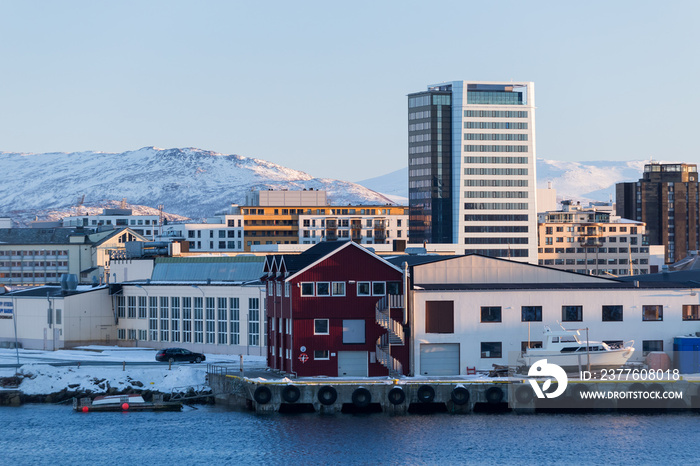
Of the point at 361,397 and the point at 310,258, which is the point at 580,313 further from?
the point at 310,258

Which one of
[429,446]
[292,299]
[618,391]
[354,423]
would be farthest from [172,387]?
[618,391]

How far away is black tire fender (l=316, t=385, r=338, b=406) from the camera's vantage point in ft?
265

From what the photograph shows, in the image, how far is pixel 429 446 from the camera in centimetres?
7188

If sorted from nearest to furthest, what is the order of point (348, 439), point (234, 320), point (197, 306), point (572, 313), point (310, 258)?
point (348, 439) → point (310, 258) → point (572, 313) → point (234, 320) → point (197, 306)

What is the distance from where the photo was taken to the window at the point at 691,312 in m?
90.5

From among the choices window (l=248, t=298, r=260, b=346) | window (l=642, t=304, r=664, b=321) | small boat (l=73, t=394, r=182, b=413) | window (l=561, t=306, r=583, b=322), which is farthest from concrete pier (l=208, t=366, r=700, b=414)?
window (l=248, t=298, r=260, b=346)

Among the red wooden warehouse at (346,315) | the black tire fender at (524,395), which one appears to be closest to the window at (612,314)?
the black tire fender at (524,395)

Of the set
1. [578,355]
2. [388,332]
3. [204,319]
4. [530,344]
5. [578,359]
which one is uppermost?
[388,332]

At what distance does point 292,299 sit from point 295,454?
58.1 feet

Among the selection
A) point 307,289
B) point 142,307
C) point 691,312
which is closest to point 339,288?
point 307,289

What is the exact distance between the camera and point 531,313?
88.0 meters

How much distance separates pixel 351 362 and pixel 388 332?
11.4 feet

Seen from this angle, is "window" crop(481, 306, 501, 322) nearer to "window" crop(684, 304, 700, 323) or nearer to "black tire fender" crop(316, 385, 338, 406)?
"black tire fender" crop(316, 385, 338, 406)

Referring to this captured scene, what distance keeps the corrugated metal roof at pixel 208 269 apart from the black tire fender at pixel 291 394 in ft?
113
